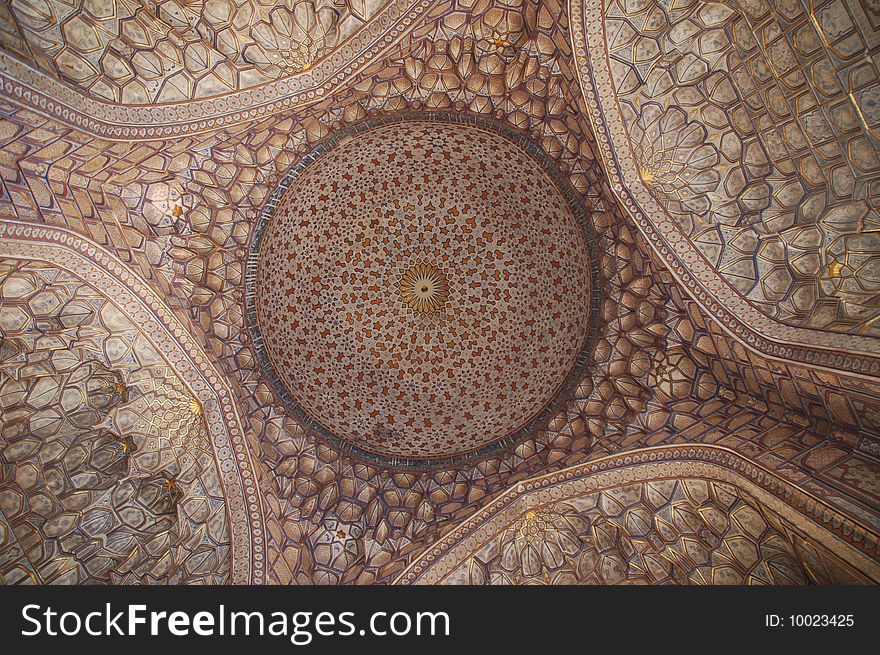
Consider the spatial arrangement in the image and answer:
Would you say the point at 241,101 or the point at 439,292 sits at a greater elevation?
the point at 241,101

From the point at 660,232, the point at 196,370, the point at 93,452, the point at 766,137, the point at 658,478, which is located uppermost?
the point at 766,137

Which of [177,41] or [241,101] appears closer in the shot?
[177,41]

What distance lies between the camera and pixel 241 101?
6066 millimetres

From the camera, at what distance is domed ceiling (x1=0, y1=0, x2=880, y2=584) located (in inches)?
201

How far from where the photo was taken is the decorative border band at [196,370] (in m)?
5.74

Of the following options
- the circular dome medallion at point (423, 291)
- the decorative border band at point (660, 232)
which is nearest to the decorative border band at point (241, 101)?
the circular dome medallion at point (423, 291)

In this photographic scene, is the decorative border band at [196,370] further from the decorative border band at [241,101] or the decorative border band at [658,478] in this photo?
the decorative border band at [658,478]

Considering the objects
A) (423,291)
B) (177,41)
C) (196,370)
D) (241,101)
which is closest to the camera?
(177,41)

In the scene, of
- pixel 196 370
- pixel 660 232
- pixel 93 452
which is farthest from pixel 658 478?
pixel 93 452

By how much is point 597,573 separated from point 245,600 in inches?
174

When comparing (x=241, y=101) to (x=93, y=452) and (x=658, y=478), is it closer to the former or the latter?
(x=93, y=452)

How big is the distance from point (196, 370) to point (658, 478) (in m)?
5.26

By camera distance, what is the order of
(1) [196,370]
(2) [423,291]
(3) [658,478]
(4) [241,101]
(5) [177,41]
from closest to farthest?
(5) [177,41] → (4) [241,101] → (3) [658,478] → (1) [196,370] → (2) [423,291]

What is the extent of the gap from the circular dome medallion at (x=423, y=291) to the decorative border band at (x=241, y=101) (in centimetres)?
99
